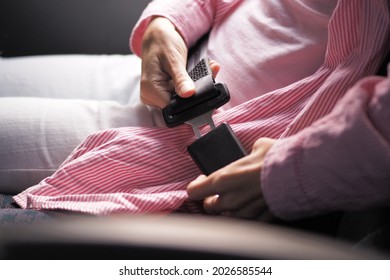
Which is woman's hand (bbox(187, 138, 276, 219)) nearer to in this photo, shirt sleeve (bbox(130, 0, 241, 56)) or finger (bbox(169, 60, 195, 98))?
finger (bbox(169, 60, 195, 98))

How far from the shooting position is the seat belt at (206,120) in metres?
0.50

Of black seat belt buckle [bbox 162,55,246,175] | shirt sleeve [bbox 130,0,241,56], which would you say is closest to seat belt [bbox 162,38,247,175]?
black seat belt buckle [bbox 162,55,246,175]

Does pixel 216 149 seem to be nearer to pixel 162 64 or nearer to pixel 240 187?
pixel 240 187

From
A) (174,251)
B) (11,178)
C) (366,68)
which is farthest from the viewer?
(11,178)

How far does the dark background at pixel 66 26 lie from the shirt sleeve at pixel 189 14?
9.8 inches

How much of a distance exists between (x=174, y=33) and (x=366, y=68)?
289mm

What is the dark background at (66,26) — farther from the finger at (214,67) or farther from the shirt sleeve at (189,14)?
the finger at (214,67)

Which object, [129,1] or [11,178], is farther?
[129,1]

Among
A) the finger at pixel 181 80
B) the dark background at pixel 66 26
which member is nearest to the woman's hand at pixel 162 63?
the finger at pixel 181 80

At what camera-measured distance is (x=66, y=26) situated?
3.12 ft

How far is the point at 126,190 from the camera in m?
0.52
